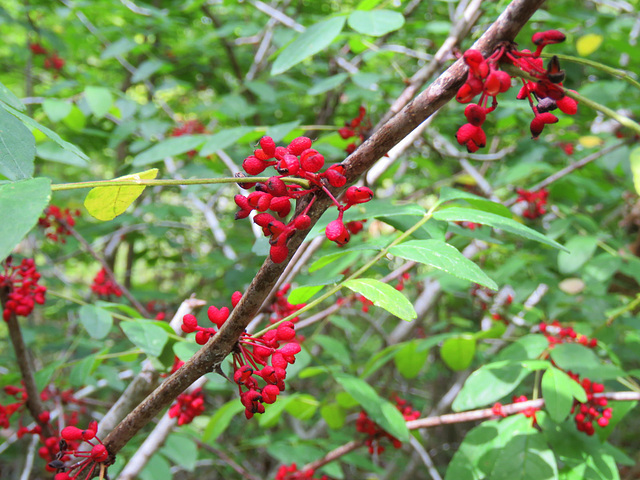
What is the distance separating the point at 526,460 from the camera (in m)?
1.71

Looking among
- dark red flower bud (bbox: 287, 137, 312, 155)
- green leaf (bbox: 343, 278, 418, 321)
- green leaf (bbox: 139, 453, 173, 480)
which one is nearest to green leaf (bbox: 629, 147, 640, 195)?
green leaf (bbox: 343, 278, 418, 321)

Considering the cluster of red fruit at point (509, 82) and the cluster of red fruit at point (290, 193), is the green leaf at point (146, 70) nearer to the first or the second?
the cluster of red fruit at point (290, 193)

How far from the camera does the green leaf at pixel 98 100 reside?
2881 mm

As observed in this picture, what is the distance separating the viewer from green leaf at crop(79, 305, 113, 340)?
1.78 m

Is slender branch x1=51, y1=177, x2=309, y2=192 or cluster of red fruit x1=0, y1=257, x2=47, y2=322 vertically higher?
slender branch x1=51, y1=177, x2=309, y2=192

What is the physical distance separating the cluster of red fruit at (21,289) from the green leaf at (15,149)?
1110mm

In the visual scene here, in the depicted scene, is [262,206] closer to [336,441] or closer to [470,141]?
[470,141]

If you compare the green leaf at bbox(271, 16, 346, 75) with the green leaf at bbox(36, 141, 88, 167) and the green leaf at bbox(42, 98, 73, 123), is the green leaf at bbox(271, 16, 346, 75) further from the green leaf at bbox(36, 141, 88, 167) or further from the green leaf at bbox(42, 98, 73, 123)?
the green leaf at bbox(42, 98, 73, 123)

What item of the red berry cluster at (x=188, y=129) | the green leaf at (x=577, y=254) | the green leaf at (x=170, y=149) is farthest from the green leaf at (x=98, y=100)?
the green leaf at (x=577, y=254)

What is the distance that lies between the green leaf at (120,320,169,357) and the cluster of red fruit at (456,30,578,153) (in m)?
1.04

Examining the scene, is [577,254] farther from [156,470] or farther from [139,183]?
[139,183]

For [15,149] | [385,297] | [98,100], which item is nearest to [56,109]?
[98,100]

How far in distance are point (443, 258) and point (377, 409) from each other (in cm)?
103

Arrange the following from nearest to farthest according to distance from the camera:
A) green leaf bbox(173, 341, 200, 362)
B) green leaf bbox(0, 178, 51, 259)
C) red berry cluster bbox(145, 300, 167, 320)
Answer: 1. green leaf bbox(0, 178, 51, 259)
2. green leaf bbox(173, 341, 200, 362)
3. red berry cluster bbox(145, 300, 167, 320)
